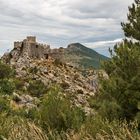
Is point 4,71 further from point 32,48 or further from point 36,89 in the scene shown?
point 32,48

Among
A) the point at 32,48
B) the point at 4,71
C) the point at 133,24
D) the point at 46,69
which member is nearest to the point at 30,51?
the point at 32,48

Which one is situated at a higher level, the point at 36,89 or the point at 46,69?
the point at 46,69

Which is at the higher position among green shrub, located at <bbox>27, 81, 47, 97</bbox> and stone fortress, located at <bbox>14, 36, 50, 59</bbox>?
stone fortress, located at <bbox>14, 36, 50, 59</bbox>

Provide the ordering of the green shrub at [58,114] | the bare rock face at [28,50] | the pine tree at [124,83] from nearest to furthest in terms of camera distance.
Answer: the green shrub at [58,114], the pine tree at [124,83], the bare rock face at [28,50]

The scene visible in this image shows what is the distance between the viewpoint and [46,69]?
105 m

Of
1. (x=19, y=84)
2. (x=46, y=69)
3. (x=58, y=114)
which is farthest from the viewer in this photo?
(x=46, y=69)

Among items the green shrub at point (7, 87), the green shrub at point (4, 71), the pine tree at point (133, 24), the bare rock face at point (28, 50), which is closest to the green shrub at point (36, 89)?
the green shrub at point (4, 71)

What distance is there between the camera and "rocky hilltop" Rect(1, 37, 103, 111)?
3698 inches

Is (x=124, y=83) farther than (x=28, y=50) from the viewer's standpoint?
No

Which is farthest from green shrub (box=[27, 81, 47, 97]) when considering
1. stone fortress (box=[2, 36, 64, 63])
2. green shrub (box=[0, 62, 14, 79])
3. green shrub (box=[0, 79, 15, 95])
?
stone fortress (box=[2, 36, 64, 63])

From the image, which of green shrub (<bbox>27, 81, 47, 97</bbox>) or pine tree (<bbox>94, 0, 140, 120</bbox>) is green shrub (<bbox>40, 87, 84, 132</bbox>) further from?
green shrub (<bbox>27, 81, 47, 97</bbox>)

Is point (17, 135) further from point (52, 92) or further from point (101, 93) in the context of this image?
point (101, 93)

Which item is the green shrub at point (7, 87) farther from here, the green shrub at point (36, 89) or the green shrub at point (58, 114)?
the green shrub at point (58, 114)

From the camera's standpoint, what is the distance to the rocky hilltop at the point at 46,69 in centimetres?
9394
